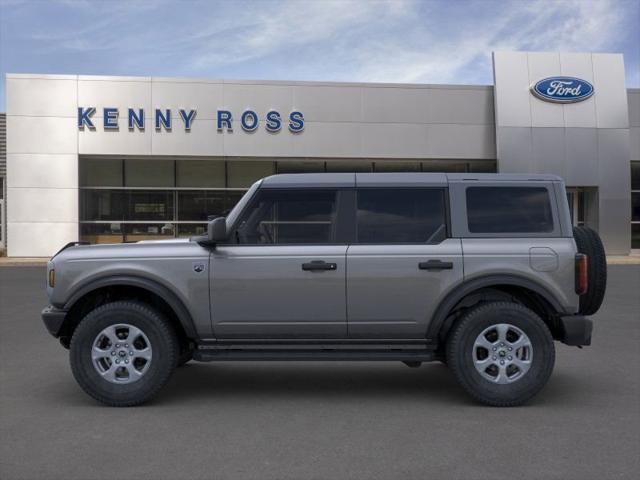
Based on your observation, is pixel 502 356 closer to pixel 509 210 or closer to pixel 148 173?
pixel 509 210

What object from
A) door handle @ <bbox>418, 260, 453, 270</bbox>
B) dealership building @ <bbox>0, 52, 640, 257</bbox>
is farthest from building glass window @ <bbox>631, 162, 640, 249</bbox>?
door handle @ <bbox>418, 260, 453, 270</bbox>

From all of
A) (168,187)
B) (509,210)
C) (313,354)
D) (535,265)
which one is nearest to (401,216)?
(509,210)

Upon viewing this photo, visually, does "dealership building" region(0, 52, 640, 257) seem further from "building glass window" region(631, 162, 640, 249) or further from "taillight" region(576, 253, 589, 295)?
"taillight" region(576, 253, 589, 295)

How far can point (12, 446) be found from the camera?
14.6ft

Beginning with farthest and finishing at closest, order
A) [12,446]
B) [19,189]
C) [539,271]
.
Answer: [19,189]
[539,271]
[12,446]

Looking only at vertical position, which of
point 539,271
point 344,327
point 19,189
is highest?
point 19,189

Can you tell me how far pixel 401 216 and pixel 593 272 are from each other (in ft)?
5.59

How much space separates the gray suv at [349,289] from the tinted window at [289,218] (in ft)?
0.04

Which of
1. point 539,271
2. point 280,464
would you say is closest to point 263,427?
point 280,464

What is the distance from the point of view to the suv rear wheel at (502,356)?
5.45 meters

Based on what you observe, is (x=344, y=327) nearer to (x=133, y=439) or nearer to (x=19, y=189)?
(x=133, y=439)

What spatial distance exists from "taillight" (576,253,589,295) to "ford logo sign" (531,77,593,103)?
22.3m

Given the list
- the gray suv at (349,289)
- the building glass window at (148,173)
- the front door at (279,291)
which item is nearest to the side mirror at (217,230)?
the gray suv at (349,289)

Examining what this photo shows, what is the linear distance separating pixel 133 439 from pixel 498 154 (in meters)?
23.6
